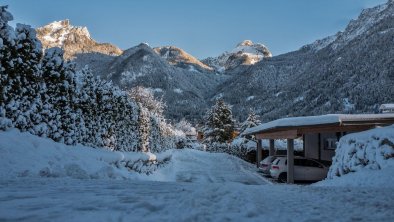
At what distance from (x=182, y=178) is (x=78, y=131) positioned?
9.70 metres

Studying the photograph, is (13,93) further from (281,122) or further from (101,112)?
(281,122)

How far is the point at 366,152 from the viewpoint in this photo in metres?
12.2

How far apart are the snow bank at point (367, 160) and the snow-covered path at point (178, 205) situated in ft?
13.0

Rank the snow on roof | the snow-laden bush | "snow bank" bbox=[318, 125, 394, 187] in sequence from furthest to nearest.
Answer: the snow on roof, the snow-laden bush, "snow bank" bbox=[318, 125, 394, 187]

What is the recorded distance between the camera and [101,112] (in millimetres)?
15711

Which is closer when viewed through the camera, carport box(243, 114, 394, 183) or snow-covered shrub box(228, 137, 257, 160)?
carport box(243, 114, 394, 183)

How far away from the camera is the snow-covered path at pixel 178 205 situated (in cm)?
448

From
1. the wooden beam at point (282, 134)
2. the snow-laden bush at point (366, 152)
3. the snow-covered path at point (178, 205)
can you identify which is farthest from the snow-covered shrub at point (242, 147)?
the snow-covered path at point (178, 205)

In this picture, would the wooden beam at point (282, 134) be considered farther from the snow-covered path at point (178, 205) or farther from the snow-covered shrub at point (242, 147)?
the snow-covered path at point (178, 205)

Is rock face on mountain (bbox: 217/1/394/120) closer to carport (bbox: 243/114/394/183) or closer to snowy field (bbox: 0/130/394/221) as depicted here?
carport (bbox: 243/114/394/183)

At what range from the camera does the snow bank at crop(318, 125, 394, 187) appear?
416 inches

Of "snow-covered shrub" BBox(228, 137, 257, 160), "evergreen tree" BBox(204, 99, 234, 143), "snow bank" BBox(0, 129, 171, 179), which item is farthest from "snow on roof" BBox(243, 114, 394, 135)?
"evergreen tree" BBox(204, 99, 234, 143)

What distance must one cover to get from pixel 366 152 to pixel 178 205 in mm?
8842

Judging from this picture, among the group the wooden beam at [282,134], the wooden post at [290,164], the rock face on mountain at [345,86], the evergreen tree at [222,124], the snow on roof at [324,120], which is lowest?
the wooden post at [290,164]
